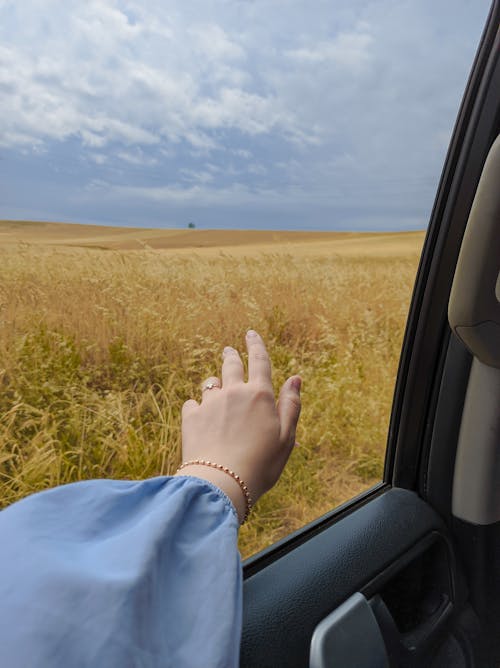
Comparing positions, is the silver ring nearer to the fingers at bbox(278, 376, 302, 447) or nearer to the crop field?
Result: the fingers at bbox(278, 376, 302, 447)

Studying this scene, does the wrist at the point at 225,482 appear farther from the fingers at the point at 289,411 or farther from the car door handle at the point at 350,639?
the car door handle at the point at 350,639

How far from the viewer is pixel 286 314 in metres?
1.61

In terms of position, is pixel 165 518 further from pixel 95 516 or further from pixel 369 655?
pixel 369 655

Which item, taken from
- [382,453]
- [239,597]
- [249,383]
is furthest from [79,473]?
[382,453]

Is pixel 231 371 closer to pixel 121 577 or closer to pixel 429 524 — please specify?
pixel 121 577

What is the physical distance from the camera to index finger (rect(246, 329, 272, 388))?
898 mm

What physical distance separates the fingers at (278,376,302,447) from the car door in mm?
466

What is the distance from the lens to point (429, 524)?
5.33 ft

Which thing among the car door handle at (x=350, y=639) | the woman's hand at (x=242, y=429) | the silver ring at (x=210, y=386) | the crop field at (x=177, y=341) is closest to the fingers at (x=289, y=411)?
the woman's hand at (x=242, y=429)

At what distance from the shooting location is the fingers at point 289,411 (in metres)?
0.88

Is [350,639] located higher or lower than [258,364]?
lower

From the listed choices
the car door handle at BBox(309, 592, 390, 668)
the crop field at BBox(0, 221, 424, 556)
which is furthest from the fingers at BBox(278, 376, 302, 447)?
the car door handle at BBox(309, 592, 390, 668)

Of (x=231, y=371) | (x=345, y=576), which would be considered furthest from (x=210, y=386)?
(x=345, y=576)

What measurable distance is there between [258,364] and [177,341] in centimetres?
49
